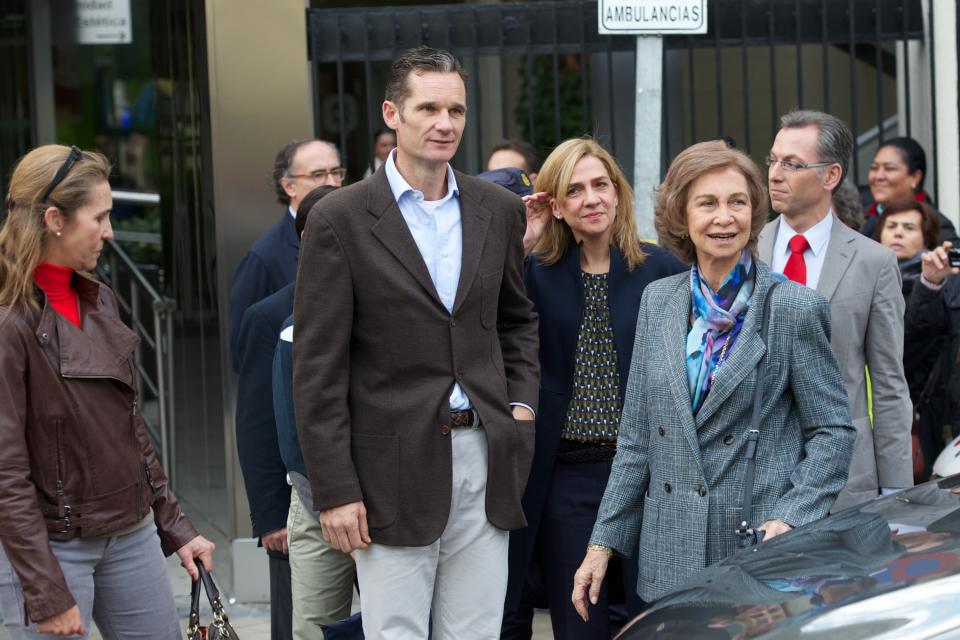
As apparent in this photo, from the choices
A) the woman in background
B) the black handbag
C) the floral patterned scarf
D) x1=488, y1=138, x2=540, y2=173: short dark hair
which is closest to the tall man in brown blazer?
the black handbag

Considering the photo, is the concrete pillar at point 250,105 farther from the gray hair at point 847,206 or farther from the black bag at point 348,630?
the black bag at point 348,630

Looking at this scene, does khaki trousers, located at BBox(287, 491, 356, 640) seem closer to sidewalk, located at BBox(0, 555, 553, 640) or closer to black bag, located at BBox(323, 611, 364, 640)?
black bag, located at BBox(323, 611, 364, 640)

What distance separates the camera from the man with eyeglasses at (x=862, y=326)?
13.7 feet

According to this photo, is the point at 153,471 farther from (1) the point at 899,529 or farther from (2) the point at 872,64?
(2) the point at 872,64

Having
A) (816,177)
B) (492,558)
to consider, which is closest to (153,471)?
(492,558)

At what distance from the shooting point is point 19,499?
3326 millimetres

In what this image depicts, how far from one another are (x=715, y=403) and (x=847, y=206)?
256cm

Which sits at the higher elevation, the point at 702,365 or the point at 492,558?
the point at 702,365

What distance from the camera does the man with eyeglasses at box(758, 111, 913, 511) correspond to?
418 centimetres

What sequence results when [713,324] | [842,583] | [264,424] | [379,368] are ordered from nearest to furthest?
A: [842,583] < [379,368] < [713,324] < [264,424]

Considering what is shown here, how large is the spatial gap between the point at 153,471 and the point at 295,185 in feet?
6.51

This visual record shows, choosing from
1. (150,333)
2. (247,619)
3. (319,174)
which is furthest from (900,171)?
(150,333)

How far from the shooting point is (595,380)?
14.0 ft

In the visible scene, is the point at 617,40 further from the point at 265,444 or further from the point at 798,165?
the point at 265,444
